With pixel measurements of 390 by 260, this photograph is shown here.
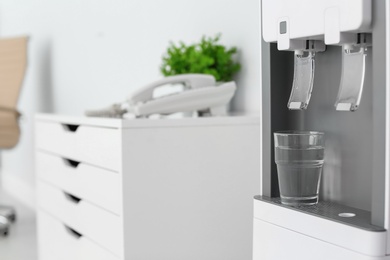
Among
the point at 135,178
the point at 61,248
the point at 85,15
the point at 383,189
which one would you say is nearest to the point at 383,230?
the point at 383,189

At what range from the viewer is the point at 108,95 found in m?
3.36

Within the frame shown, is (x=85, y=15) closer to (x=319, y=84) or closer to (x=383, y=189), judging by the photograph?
(x=319, y=84)

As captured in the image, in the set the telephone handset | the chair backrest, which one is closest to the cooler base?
the telephone handset

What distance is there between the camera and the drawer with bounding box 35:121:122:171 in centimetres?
173

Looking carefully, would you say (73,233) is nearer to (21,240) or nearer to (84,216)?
(84,216)

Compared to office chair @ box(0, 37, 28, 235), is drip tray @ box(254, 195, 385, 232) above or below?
below

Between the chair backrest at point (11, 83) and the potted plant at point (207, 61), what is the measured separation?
1.82m

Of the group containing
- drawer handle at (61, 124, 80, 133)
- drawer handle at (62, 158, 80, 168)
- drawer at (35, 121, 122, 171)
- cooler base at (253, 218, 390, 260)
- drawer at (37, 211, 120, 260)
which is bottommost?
drawer at (37, 211, 120, 260)

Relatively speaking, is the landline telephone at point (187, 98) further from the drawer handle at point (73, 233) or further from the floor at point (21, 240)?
the floor at point (21, 240)

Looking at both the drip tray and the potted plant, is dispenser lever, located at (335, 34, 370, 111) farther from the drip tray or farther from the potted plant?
the potted plant

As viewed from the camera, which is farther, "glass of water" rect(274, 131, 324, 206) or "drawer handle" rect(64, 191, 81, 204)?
"drawer handle" rect(64, 191, 81, 204)

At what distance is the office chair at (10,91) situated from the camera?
12.1ft

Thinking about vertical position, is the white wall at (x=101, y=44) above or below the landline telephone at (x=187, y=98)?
above

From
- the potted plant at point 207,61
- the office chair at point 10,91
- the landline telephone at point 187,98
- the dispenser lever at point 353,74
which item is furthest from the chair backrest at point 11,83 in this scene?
the dispenser lever at point 353,74
